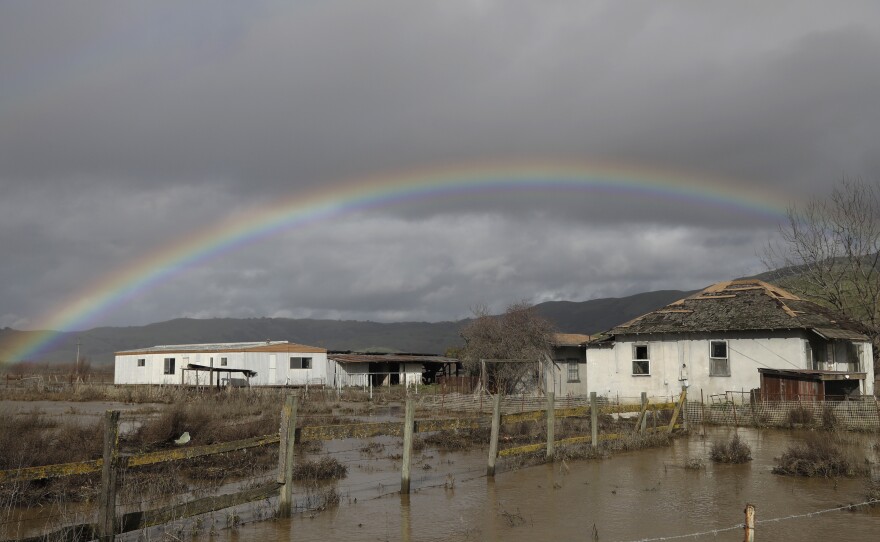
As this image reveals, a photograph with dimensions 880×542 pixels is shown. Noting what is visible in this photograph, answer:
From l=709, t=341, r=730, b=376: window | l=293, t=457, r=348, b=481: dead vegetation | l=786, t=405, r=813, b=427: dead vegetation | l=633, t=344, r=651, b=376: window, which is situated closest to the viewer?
l=293, t=457, r=348, b=481: dead vegetation

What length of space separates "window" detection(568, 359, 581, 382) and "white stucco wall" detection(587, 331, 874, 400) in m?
7.21

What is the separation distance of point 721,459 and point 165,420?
582 inches

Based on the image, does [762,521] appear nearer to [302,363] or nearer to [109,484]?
[109,484]

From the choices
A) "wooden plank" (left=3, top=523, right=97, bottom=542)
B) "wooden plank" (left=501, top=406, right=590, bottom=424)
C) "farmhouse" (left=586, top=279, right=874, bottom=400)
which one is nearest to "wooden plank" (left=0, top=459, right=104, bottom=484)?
"wooden plank" (left=3, top=523, right=97, bottom=542)

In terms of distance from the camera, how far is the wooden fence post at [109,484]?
26.2ft

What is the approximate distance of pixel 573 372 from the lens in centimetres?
4347

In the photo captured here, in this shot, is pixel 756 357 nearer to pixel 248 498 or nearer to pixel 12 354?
pixel 248 498

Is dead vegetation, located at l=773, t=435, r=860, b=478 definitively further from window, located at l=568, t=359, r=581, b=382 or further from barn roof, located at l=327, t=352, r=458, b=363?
barn roof, located at l=327, t=352, r=458, b=363

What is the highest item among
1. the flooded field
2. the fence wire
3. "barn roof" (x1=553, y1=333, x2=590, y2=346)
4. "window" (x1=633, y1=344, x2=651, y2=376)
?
"barn roof" (x1=553, y1=333, x2=590, y2=346)

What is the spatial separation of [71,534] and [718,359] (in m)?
28.9

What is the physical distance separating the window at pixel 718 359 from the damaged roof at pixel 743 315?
0.86 metres

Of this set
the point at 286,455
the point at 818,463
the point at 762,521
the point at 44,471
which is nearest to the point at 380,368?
the point at 818,463

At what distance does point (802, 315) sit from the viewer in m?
30.3

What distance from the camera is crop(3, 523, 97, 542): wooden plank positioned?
24.4 ft
